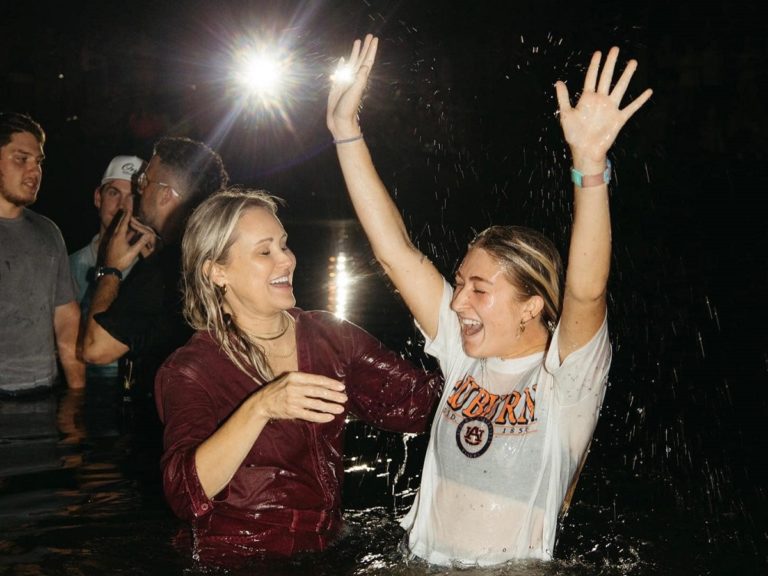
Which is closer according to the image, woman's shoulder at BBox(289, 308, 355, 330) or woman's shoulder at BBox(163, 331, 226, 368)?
woman's shoulder at BBox(163, 331, 226, 368)

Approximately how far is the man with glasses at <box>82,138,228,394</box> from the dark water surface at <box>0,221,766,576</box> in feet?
2.81

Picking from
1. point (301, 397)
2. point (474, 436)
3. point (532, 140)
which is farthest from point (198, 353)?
point (532, 140)

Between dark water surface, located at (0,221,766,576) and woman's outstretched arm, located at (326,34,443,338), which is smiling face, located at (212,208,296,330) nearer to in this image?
woman's outstretched arm, located at (326,34,443,338)

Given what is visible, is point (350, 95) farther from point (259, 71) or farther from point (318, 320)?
point (259, 71)

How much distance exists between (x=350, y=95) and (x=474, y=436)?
5.05ft

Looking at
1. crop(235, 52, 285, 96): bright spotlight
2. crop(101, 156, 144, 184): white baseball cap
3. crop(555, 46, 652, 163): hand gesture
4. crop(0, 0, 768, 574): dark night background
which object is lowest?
crop(555, 46, 652, 163): hand gesture

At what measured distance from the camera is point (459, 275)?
11.6 ft

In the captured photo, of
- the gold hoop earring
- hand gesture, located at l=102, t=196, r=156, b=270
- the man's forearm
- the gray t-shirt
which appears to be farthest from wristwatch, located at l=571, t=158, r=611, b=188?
the man's forearm

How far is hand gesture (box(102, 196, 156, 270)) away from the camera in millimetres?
6414

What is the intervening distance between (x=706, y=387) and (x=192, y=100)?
1314 inches

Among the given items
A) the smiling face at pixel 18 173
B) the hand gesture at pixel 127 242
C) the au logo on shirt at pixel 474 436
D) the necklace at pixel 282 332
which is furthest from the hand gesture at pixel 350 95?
the smiling face at pixel 18 173

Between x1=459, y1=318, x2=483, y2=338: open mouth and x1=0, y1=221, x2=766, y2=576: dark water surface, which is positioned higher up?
x1=459, y1=318, x2=483, y2=338: open mouth

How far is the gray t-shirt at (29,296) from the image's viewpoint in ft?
22.1

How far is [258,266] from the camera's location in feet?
12.1
